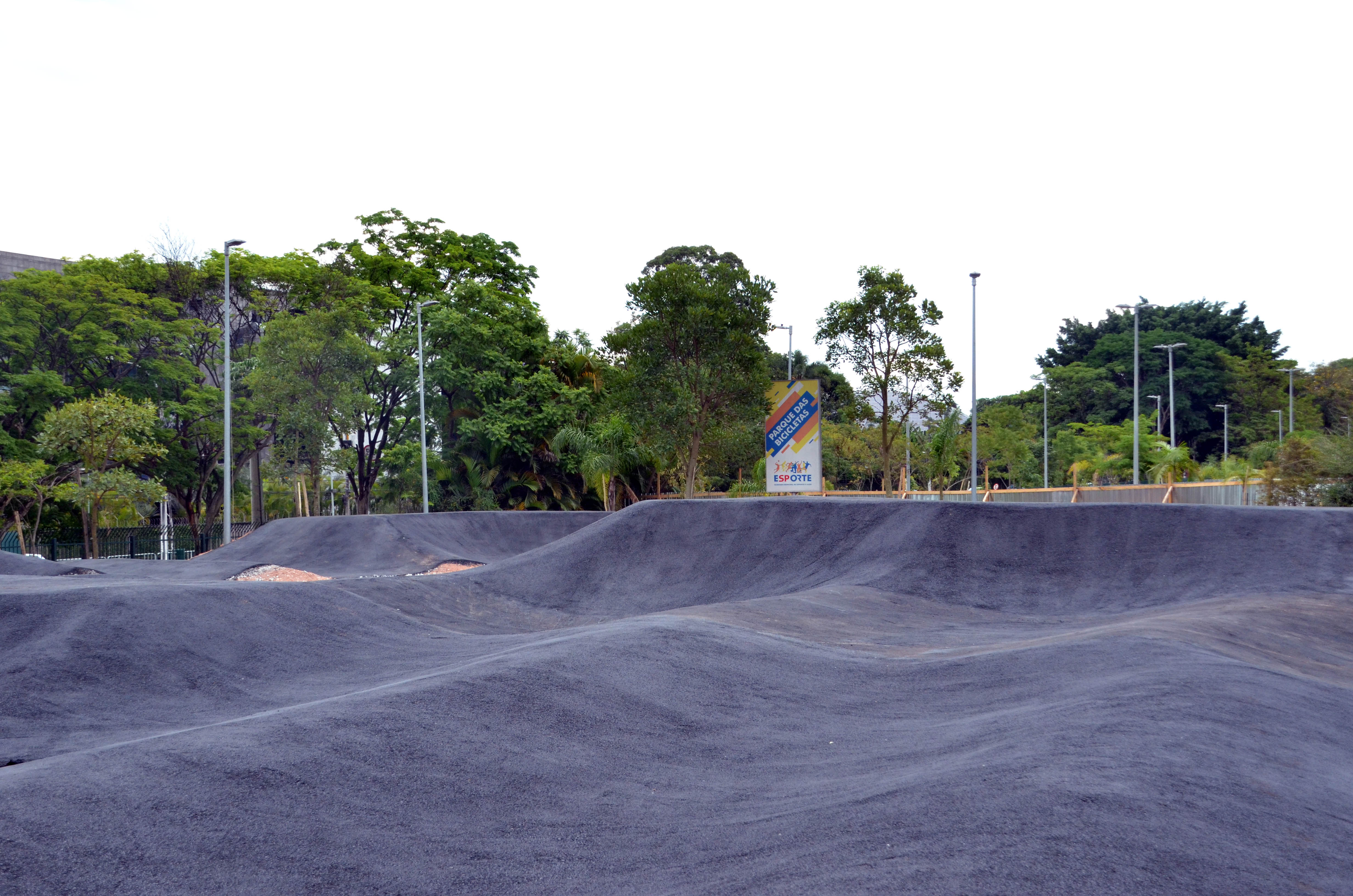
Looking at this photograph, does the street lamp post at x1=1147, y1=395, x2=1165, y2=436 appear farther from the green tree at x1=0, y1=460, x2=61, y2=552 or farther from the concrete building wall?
the concrete building wall

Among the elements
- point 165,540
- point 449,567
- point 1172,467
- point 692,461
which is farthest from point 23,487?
point 1172,467

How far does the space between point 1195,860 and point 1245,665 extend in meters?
3.77

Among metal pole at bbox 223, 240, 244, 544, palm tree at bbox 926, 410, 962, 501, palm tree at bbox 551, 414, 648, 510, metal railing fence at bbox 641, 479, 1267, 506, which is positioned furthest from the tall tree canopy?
metal pole at bbox 223, 240, 244, 544

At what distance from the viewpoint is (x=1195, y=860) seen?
3137mm

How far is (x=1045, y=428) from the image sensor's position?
51.3 meters

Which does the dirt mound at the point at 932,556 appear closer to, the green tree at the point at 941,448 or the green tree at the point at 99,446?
the green tree at the point at 941,448

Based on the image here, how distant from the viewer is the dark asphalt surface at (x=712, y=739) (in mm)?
3578

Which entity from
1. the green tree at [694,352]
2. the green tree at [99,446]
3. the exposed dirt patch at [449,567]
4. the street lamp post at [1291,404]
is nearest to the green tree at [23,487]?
the green tree at [99,446]

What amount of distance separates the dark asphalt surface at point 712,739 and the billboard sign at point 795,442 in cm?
1330

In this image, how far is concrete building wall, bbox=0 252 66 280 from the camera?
1457 inches

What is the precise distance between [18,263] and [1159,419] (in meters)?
59.7

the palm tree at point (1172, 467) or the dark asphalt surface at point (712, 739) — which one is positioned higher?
the palm tree at point (1172, 467)

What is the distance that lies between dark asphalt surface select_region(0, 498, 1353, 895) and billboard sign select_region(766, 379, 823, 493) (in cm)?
1330

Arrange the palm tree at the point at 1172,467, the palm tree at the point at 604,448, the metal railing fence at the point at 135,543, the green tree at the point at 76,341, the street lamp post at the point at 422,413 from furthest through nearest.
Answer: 1. the palm tree at the point at 1172,467
2. the palm tree at the point at 604,448
3. the metal railing fence at the point at 135,543
4. the green tree at the point at 76,341
5. the street lamp post at the point at 422,413
